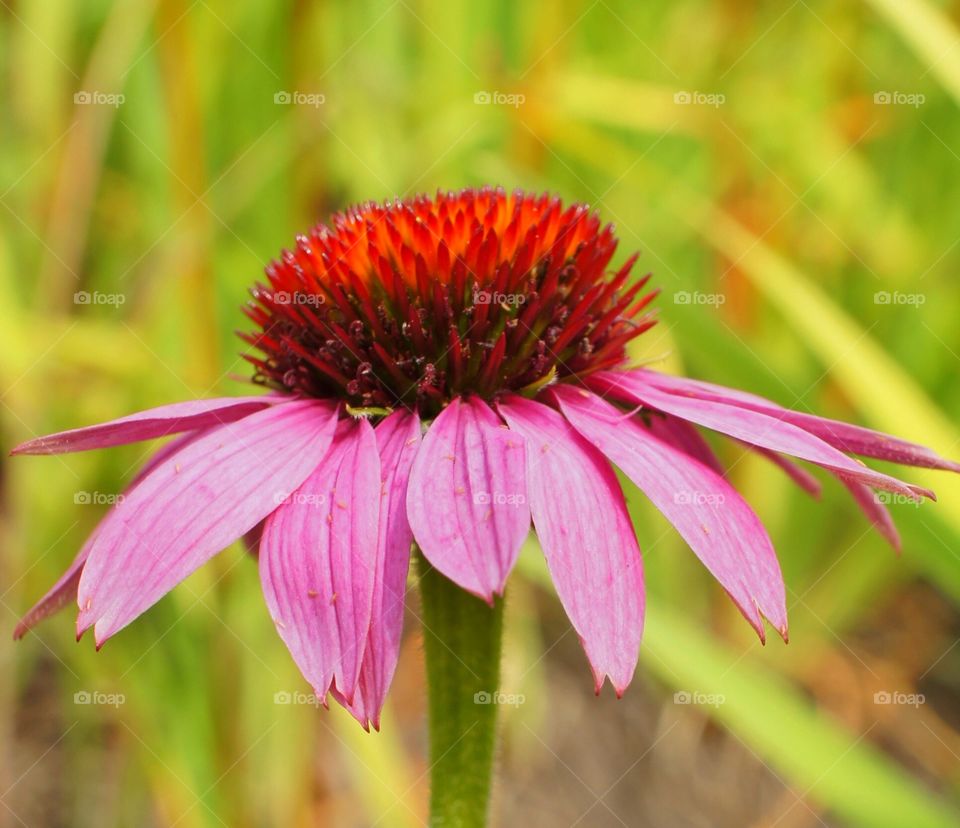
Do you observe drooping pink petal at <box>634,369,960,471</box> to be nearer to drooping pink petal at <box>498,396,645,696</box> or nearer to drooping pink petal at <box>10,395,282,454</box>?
drooping pink petal at <box>498,396,645,696</box>

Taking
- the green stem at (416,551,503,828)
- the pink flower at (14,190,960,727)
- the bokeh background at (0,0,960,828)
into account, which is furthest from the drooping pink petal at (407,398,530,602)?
the bokeh background at (0,0,960,828)

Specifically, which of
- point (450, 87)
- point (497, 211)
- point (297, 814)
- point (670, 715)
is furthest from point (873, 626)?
point (497, 211)

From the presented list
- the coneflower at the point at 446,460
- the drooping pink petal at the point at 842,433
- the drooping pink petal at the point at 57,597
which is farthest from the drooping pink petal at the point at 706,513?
the drooping pink petal at the point at 57,597

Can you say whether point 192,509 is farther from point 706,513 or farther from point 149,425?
point 706,513

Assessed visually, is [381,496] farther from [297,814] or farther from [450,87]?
[450,87]

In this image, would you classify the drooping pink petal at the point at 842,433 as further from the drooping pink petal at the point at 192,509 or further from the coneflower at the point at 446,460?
the drooping pink petal at the point at 192,509

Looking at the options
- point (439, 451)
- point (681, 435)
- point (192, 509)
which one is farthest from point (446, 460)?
point (681, 435)
